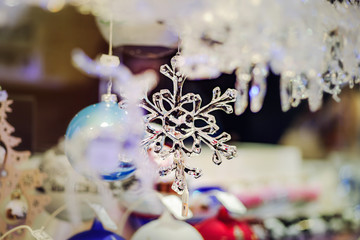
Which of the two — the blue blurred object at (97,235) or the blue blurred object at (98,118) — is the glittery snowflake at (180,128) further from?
the blue blurred object at (97,235)

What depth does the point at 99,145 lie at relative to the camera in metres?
0.70

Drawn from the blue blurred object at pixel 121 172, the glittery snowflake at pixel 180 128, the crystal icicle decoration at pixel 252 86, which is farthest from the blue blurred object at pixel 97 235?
the crystal icicle decoration at pixel 252 86

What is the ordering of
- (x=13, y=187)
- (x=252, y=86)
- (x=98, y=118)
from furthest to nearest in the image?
(x=252, y=86)
(x=13, y=187)
(x=98, y=118)

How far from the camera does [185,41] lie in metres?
1.21

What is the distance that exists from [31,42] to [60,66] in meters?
0.21

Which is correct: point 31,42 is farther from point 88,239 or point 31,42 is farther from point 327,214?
point 88,239

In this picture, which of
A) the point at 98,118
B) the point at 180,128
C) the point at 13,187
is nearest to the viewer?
the point at 180,128

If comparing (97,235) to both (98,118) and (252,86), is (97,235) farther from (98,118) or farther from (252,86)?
(252,86)

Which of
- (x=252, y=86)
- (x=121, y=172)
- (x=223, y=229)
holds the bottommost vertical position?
(x=223, y=229)

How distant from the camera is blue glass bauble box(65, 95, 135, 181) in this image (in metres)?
0.70

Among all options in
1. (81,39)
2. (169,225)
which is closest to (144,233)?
(169,225)

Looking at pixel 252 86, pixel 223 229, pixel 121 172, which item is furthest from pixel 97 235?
pixel 252 86

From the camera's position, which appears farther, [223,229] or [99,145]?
[223,229]

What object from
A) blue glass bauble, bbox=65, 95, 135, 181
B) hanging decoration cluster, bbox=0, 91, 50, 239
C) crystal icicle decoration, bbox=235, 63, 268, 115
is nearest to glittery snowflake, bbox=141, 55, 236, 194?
blue glass bauble, bbox=65, 95, 135, 181
